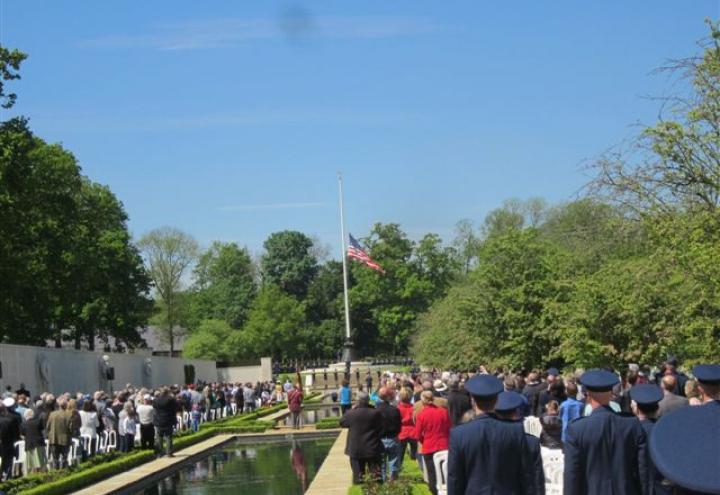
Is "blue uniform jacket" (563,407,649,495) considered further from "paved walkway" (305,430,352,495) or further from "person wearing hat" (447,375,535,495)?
"paved walkway" (305,430,352,495)

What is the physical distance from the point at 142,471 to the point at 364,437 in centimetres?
912

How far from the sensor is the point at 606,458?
7234 millimetres

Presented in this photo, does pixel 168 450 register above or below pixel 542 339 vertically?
below

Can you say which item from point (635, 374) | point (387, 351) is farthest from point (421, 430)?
point (387, 351)

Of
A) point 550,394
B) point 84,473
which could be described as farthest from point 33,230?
point 550,394

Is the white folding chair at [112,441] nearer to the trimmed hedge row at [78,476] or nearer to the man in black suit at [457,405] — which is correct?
the trimmed hedge row at [78,476]

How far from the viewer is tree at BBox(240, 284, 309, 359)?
100 m

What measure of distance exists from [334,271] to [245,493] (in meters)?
99.3

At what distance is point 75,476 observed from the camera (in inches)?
787

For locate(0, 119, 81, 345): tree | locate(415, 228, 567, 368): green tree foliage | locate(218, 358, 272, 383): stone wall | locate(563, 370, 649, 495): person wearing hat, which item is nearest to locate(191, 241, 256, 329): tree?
locate(218, 358, 272, 383): stone wall

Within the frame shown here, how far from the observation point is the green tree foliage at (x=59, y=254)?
35.9 m

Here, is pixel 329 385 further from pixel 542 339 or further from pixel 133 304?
pixel 542 339

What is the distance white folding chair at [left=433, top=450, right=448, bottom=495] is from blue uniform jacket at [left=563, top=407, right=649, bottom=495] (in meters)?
6.11

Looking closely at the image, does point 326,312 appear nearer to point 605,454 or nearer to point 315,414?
point 315,414
